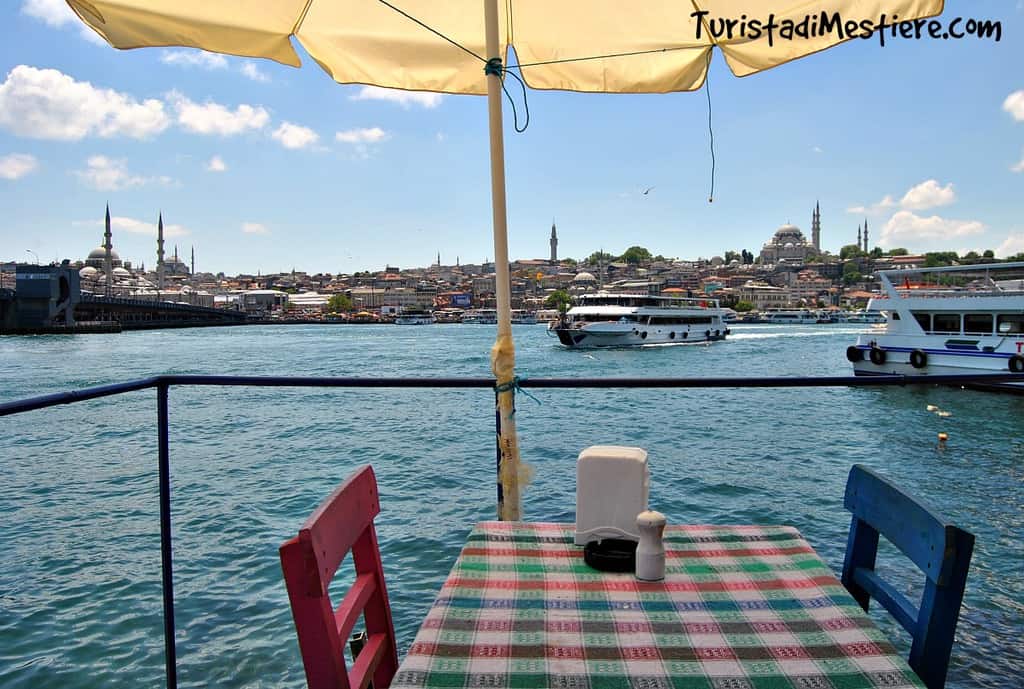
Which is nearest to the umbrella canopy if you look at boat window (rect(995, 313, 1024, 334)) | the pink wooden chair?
the pink wooden chair

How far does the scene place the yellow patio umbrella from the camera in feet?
6.59

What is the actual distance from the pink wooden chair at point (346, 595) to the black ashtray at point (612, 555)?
14.5 inches

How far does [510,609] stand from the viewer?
1.09 metres

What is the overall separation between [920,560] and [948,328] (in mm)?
20417

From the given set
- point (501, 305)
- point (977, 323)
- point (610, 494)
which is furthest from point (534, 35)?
point (977, 323)

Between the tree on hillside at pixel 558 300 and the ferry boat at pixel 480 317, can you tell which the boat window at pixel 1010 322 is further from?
the ferry boat at pixel 480 317

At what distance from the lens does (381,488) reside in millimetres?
9188

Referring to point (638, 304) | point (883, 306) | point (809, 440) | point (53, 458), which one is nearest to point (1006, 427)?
point (809, 440)

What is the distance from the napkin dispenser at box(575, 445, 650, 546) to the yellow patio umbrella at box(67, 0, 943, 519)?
767 millimetres

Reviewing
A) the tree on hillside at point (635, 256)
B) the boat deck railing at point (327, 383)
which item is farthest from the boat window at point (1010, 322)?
the tree on hillside at point (635, 256)

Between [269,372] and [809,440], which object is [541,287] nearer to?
[269,372]

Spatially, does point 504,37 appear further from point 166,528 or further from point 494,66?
point 166,528

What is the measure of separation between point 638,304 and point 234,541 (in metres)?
39.2

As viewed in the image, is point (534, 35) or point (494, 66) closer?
point (494, 66)
